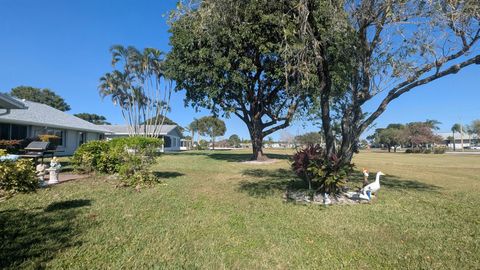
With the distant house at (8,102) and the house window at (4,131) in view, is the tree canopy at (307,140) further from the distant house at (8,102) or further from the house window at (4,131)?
the house window at (4,131)

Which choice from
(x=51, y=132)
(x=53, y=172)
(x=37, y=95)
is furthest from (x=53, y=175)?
(x=37, y=95)

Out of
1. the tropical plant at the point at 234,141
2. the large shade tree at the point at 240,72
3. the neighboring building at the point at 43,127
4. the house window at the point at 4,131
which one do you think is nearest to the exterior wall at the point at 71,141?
the neighboring building at the point at 43,127

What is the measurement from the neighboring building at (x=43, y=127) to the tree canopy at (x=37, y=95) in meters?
29.8

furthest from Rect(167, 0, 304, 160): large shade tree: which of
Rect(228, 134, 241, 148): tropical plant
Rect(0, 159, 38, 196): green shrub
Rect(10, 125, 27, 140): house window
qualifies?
Rect(228, 134, 241, 148): tropical plant

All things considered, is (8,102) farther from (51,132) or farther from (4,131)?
(51,132)

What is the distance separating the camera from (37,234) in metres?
4.08

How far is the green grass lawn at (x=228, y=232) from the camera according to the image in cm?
340

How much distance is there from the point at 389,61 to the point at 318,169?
3262 millimetres

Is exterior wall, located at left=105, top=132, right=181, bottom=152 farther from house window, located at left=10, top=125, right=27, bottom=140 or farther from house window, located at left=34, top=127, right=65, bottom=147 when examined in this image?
house window, located at left=10, top=125, right=27, bottom=140

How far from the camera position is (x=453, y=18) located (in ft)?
20.0

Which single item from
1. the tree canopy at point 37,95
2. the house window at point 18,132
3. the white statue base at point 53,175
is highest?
the tree canopy at point 37,95

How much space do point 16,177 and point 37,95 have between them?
176ft

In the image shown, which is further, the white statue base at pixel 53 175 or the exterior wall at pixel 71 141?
the exterior wall at pixel 71 141

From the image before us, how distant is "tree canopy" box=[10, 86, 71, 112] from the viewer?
49.1 metres
